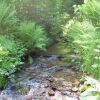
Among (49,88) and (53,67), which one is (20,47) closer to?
(53,67)

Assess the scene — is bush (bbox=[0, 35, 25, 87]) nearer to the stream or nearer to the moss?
the moss

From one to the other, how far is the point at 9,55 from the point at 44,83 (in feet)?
4.32

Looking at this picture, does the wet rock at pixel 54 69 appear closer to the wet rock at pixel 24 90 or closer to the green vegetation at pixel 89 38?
the green vegetation at pixel 89 38

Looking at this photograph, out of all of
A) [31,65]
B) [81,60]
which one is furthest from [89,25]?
[31,65]

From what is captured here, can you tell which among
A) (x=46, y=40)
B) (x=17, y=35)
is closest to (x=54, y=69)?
(x=17, y=35)

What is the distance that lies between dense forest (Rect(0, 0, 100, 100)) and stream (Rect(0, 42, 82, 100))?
4cm

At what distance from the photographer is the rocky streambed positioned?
16.4ft

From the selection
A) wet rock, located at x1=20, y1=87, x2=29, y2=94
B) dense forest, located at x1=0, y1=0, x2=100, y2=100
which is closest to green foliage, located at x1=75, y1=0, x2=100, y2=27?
dense forest, located at x1=0, y1=0, x2=100, y2=100

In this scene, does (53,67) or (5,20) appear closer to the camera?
(53,67)

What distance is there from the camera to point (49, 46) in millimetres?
8617

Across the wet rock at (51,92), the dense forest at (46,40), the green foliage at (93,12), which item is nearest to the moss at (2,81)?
the dense forest at (46,40)

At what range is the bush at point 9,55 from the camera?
18.2 ft

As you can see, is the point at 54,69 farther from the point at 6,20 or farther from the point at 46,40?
the point at 6,20

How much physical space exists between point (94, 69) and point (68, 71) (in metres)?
1.04
